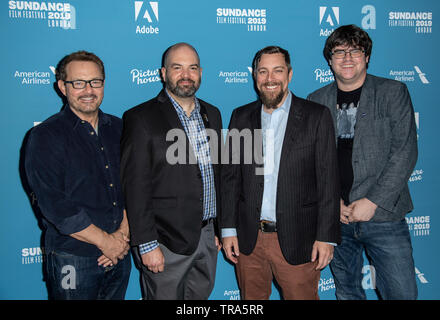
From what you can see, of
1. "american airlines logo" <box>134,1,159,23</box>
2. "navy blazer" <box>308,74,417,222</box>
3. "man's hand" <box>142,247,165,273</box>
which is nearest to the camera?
"man's hand" <box>142,247,165,273</box>

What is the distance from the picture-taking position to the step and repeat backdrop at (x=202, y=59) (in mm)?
2738

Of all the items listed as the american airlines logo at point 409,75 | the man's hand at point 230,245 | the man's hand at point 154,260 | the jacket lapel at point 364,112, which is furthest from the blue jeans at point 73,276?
the american airlines logo at point 409,75

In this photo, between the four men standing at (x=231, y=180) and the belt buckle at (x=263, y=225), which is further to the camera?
the belt buckle at (x=263, y=225)

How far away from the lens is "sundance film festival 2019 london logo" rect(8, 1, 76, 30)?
268cm

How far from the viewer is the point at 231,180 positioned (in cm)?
239

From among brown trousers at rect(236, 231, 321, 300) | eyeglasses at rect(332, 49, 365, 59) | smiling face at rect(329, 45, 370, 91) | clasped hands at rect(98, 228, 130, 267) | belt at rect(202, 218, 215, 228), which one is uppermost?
eyeglasses at rect(332, 49, 365, 59)

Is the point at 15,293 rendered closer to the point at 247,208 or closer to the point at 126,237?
the point at 126,237

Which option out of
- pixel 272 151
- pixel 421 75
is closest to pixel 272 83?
pixel 272 151

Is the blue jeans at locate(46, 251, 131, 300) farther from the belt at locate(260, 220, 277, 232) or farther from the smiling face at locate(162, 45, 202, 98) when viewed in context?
the smiling face at locate(162, 45, 202, 98)

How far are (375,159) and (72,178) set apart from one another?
Answer: 6.83 feet

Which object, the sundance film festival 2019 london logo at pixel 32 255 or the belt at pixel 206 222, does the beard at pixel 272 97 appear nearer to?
the belt at pixel 206 222

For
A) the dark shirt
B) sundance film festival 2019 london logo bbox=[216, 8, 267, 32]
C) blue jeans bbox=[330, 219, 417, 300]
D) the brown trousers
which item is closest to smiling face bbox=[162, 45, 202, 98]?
the dark shirt

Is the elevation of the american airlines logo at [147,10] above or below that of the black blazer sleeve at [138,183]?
above

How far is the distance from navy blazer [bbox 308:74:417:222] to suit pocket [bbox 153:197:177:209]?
4.34 ft
